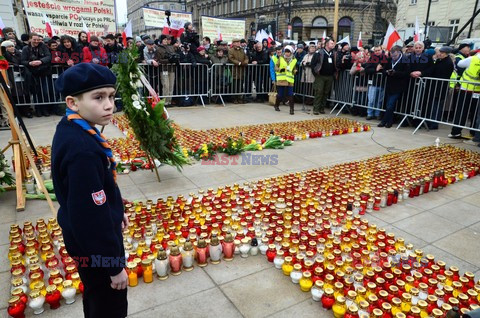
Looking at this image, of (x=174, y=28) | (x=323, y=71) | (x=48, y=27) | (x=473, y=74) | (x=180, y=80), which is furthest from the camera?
(x=174, y=28)

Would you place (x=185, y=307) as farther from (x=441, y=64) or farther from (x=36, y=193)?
(x=441, y=64)

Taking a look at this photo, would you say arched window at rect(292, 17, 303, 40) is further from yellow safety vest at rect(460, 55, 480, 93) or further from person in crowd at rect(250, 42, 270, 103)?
yellow safety vest at rect(460, 55, 480, 93)

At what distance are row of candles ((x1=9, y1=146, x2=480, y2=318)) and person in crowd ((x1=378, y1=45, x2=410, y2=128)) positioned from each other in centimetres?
440

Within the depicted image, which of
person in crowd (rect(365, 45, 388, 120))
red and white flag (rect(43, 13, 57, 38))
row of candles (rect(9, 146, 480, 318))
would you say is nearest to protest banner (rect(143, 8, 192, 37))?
red and white flag (rect(43, 13, 57, 38))

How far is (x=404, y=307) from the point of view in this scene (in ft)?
8.95

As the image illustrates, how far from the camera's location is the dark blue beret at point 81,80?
1.69 meters

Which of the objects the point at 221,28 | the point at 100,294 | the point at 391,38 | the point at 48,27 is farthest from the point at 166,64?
the point at 100,294

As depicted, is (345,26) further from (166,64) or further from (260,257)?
(260,257)

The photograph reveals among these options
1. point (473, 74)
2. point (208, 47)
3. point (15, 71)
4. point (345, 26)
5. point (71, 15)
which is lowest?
point (15, 71)

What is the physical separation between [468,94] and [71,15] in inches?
468

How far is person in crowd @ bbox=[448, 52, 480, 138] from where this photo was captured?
8.15m

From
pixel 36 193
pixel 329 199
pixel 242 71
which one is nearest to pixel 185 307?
pixel 329 199

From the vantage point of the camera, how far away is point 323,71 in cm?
1127

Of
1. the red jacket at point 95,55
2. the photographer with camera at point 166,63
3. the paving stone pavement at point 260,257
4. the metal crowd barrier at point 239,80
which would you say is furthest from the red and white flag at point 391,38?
the red jacket at point 95,55
